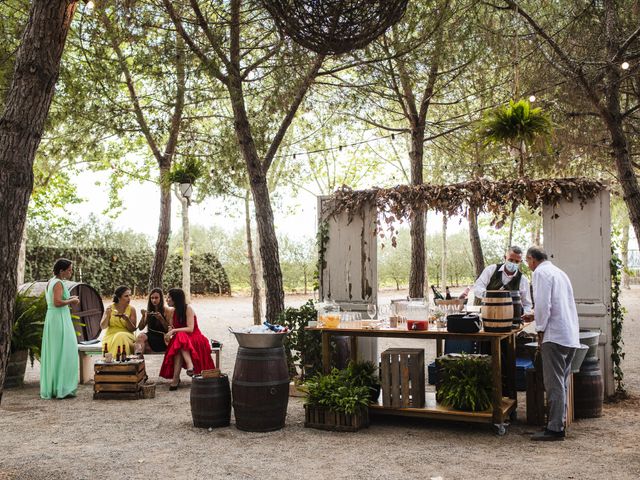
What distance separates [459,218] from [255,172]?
313cm

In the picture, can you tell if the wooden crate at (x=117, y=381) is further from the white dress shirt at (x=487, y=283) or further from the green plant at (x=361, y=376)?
Result: the white dress shirt at (x=487, y=283)

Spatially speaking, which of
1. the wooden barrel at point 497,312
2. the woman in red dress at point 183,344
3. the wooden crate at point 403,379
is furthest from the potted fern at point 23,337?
the wooden barrel at point 497,312

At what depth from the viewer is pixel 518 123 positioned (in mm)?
7195

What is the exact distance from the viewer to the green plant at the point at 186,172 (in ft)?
36.0

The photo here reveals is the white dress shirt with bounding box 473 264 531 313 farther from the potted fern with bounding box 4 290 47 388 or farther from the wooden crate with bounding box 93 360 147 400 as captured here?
the potted fern with bounding box 4 290 47 388

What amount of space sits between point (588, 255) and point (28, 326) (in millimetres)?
6738

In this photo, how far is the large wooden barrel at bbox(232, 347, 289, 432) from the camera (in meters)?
5.61

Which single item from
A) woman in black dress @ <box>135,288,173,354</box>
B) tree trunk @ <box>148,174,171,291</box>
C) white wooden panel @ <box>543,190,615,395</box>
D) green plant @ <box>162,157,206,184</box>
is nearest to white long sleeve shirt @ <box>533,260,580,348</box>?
white wooden panel @ <box>543,190,615,395</box>

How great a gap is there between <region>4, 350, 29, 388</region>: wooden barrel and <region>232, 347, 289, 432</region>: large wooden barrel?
3764 millimetres

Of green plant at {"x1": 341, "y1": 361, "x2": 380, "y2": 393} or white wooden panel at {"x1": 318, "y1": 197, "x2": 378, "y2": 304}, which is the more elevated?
white wooden panel at {"x1": 318, "y1": 197, "x2": 378, "y2": 304}

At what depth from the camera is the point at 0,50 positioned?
26.0 ft

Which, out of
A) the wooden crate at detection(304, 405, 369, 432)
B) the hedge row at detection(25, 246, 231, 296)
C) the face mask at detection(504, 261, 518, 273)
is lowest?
the wooden crate at detection(304, 405, 369, 432)

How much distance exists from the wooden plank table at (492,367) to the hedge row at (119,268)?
16.5 metres

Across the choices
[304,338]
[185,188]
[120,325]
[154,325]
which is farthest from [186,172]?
[304,338]
